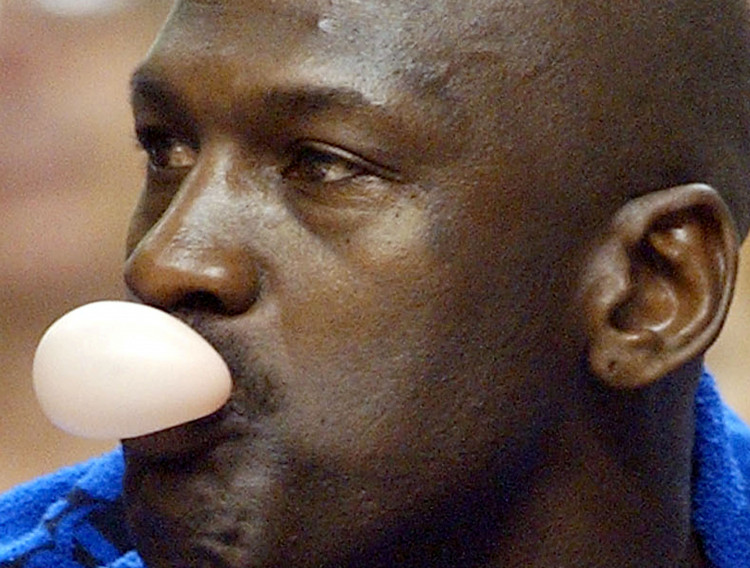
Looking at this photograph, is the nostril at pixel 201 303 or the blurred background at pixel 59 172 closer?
the nostril at pixel 201 303

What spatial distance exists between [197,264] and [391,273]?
11 centimetres

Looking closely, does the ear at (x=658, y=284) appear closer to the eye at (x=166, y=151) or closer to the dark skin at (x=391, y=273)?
the dark skin at (x=391, y=273)

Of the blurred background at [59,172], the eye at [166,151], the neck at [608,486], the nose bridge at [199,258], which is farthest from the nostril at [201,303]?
the blurred background at [59,172]

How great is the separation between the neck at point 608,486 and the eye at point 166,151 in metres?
0.27

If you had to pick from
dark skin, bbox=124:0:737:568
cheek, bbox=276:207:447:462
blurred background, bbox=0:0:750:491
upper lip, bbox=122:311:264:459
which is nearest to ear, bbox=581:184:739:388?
dark skin, bbox=124:0:737:568

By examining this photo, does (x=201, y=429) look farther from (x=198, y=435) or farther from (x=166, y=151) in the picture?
(x=166, y=151)

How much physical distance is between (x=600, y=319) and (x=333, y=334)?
168 mm

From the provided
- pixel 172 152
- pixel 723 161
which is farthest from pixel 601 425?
pixel 172 152

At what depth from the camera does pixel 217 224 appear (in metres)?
0.89

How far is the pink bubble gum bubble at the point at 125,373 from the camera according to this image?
0.85 m

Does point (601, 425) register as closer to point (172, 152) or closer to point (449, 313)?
point (449, 313)

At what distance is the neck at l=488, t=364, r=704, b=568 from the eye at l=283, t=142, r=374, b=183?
20cm

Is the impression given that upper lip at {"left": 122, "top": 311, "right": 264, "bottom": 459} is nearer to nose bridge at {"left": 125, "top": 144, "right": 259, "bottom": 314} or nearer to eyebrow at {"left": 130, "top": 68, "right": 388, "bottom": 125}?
nose bridge at {"left": 125, "top": 144, "right": 259, "bottom": 314}

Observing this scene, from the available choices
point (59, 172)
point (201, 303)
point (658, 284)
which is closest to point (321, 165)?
point (201, 303)
